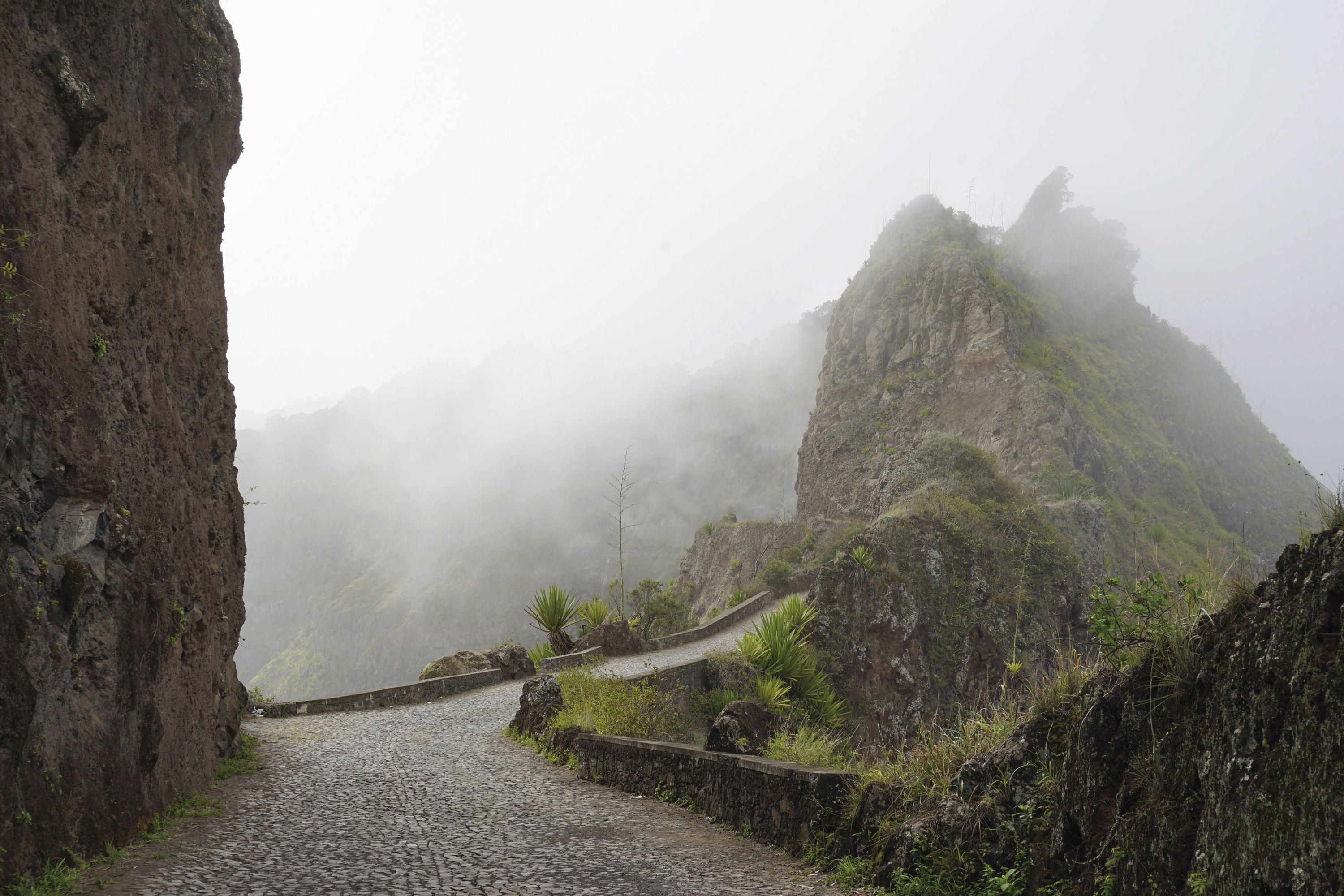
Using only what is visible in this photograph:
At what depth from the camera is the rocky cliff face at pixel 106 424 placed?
4.78 meters

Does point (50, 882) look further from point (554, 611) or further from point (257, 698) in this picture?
point (554, 611)

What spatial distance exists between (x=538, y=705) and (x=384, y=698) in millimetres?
5254

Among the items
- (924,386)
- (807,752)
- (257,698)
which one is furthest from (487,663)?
(924,386)

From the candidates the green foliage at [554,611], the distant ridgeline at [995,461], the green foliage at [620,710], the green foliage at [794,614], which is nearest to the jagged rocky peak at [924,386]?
the distant ridgeline at [995,461]

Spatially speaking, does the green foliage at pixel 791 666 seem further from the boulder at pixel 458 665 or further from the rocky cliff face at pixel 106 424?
the rocky cliff face at pixel 106 424

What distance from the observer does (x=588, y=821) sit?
7.14 meters

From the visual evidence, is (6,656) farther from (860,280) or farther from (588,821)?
(860,280)

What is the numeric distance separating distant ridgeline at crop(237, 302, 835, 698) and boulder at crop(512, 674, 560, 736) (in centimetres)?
7211

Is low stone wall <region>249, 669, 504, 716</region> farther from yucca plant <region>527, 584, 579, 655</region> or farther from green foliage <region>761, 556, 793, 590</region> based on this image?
green foliage <region>761, 556, 793, 590</region>

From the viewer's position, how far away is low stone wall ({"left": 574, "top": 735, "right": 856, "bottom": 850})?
5.73 m

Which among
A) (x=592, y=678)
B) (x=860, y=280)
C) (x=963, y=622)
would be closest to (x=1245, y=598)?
(x=592, y=678)

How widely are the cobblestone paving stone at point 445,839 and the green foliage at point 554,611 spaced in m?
9.06

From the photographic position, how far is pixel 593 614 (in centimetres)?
2094

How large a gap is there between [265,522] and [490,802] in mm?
135476
